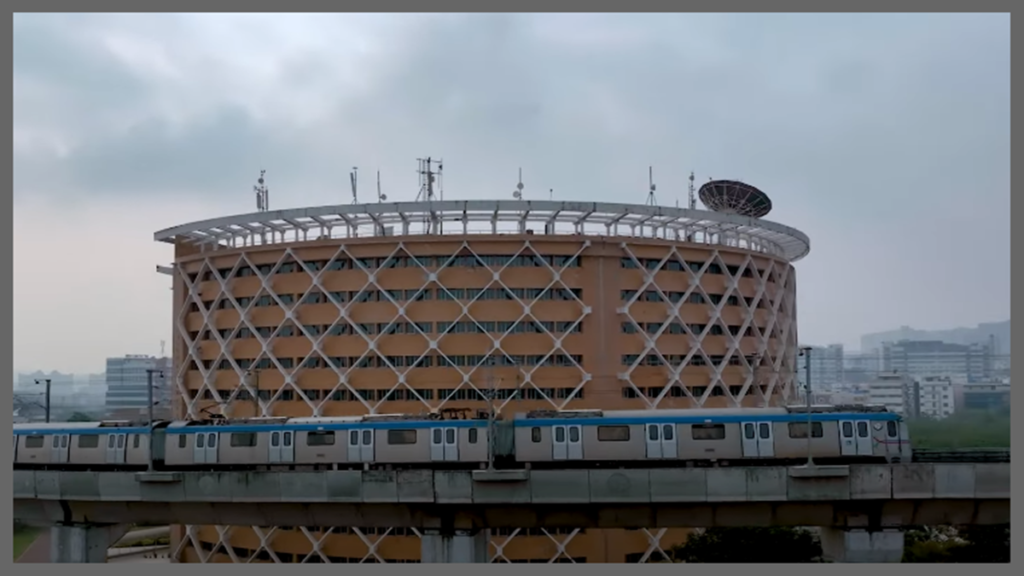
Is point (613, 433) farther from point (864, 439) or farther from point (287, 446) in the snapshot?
point (287, 446)

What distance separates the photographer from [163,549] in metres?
38.2

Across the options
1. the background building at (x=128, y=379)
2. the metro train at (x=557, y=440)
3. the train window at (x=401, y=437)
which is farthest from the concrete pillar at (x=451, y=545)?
the background building at (x=128, y=379)

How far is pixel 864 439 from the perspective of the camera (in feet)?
70.4

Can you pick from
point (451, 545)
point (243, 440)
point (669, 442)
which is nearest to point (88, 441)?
point (243, 440)

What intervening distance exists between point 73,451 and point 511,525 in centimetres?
1333

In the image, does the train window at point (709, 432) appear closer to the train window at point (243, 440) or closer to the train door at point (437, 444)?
the train door at point (437, 444)

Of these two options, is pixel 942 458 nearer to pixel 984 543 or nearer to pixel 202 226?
pixel 984 543

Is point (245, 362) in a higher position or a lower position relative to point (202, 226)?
lower

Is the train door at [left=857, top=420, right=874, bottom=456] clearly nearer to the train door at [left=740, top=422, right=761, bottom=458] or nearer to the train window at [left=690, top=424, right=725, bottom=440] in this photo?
the train door at [left=740, top=422, right=761, bottom=458]

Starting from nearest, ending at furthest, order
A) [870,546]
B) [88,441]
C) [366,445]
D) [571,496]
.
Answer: [571,496] < [870,546] < [366,445] < [88,441]

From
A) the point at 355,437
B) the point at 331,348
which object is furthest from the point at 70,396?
the point at 355,437

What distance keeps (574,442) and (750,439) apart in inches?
175

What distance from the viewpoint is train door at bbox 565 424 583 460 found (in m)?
21.9

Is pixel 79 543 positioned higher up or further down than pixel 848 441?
further down
